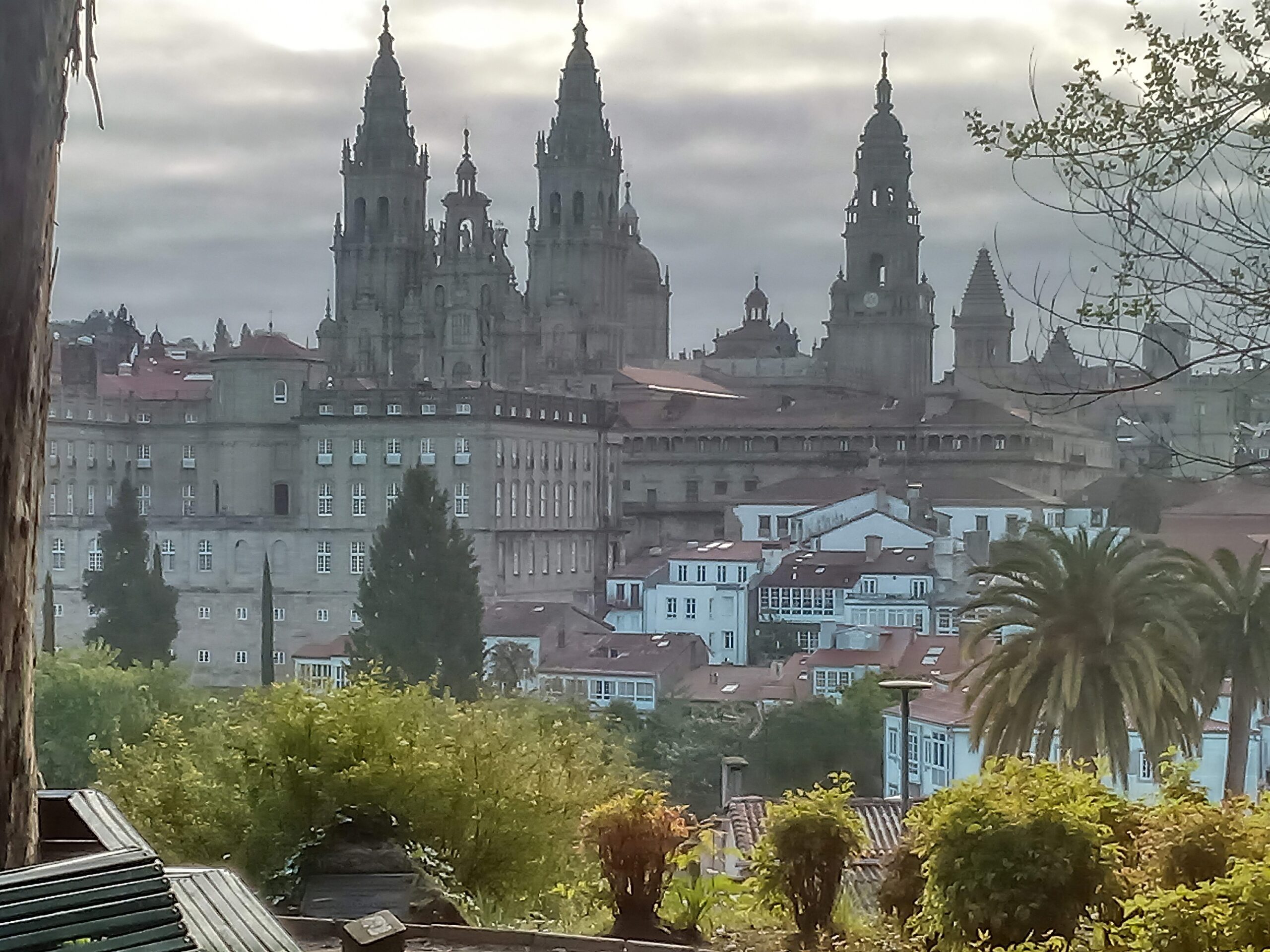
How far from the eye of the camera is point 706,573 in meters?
14.9

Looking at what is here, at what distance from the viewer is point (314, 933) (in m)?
3.26

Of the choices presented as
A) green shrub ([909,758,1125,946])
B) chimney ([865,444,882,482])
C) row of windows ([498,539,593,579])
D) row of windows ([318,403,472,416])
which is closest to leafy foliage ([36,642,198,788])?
row of windows ([498,539,593,579])

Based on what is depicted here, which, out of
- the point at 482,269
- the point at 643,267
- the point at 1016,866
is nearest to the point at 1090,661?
the point at 1016,866

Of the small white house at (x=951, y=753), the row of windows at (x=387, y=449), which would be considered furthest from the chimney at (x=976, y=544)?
the row of windows at (x=387, y=449)

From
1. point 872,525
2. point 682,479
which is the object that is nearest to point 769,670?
point 872,525

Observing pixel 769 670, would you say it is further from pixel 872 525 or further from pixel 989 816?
pixel 989 816

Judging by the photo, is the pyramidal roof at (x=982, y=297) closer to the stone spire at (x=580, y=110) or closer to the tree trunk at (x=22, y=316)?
the stone spire at (x=580, y=110)

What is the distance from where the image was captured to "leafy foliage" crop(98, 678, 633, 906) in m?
4.21

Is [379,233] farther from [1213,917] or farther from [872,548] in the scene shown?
[1213,917]

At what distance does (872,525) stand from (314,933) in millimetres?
10982

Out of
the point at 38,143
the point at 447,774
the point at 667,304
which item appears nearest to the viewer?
the point at 38,143

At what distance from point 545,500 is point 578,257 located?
364 inches

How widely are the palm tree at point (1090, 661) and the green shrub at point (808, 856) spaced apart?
229cm

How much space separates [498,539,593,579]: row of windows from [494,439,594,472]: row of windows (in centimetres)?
77
